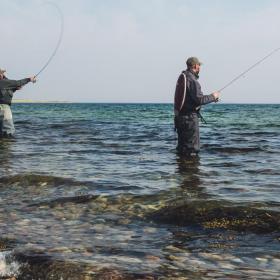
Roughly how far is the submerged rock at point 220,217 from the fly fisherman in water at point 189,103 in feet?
16.2

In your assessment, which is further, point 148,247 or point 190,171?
point 190,171

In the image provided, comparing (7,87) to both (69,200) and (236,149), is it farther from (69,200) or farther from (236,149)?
(69,200)

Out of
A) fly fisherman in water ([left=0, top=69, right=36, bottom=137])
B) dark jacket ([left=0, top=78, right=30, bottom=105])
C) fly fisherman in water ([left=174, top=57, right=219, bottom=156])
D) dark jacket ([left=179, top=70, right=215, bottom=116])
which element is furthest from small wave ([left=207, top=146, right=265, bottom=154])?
dark jacket ([left=0, top=78, right=30, bottom=105])

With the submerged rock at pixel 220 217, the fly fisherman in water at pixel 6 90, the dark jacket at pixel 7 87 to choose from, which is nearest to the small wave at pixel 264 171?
the submerged rock at pixel 220 217

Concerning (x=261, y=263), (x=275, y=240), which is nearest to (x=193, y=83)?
(x=275, y=240)

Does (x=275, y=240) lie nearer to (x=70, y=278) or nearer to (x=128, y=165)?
(x=70, y=278)

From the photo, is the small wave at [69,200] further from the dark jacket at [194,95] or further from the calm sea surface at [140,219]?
the dark jacket at [194,95]

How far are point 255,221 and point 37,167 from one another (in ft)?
22.5

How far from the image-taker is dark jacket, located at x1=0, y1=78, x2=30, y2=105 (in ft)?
61.2

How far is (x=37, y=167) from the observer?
39.6ft

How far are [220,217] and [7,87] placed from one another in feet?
45.2

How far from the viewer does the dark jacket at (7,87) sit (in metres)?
18.6

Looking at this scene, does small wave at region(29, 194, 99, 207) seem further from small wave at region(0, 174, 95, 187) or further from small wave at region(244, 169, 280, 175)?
small wave at region(244, 169, 280, 175)

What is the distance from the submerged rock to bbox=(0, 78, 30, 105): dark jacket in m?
12.7
